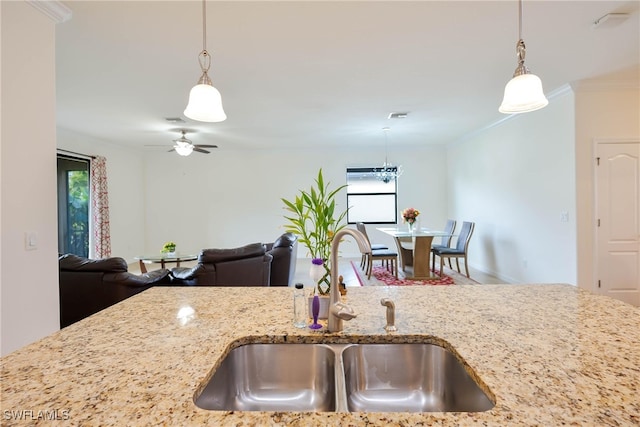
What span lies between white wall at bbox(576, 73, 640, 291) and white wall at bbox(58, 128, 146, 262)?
7.46 metres

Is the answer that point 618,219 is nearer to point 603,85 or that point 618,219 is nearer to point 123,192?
point 603,85

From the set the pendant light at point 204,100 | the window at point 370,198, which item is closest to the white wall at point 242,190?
the window at point 370,198

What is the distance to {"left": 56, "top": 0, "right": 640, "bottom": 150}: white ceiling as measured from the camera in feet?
7.00

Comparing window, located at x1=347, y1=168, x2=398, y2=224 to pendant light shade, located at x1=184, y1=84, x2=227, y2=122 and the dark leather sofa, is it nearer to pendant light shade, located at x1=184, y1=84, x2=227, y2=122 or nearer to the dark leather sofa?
the dark leather sofa

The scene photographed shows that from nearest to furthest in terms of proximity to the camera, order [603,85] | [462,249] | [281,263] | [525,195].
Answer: [603,85]
[281,263]
[525,195]
[462,249]

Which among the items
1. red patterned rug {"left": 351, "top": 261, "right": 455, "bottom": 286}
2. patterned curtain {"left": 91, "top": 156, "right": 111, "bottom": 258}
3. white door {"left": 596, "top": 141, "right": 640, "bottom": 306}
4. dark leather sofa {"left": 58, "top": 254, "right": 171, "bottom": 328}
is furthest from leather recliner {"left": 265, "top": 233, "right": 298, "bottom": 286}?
patterned curtain {"left": 91, "top": 156, "right": 111, "bottom": 258}

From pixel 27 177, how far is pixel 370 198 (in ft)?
20.3

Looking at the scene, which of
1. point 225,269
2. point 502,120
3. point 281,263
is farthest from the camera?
point 502,120

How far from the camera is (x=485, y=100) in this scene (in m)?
3.98

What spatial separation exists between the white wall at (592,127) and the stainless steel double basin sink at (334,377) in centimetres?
366

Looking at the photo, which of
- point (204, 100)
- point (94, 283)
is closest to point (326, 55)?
point (204, 100)

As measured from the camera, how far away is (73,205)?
5.35 meters

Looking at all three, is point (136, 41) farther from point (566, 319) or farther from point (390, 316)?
point (566, 319)

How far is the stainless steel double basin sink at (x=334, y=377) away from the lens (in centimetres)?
95
